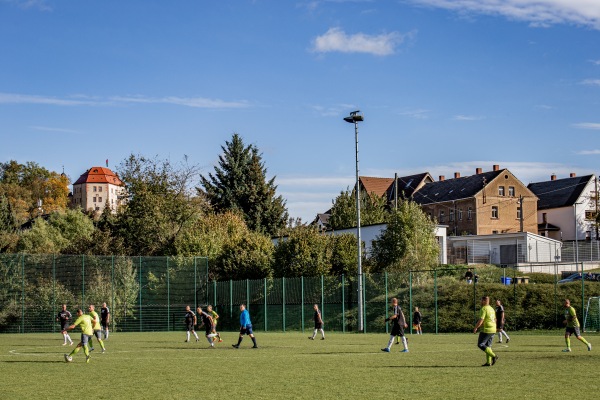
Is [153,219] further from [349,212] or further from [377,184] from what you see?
[377,184]

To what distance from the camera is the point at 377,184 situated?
123 m

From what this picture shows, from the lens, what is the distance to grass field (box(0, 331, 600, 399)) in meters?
16.4

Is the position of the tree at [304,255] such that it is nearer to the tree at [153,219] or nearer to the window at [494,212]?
the tree at [153,219]

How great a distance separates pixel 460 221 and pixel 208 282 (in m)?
52.0

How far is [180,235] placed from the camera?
68.0 m

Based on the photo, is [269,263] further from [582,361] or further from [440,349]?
[582,361]

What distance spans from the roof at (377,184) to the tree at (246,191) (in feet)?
131

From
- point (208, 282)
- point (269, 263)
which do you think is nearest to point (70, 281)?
point (208, 282)

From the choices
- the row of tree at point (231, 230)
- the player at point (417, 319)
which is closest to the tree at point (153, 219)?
the row of tree at point (231, 230)

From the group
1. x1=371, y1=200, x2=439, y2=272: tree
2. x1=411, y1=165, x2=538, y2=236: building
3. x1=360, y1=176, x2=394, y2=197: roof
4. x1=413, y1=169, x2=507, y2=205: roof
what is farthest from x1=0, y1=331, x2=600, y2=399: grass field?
x1=360, y1=176, x2=394, y2=197: roof

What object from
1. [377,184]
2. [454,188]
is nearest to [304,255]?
[454,188]

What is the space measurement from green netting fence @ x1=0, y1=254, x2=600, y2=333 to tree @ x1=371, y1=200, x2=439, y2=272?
372 cm

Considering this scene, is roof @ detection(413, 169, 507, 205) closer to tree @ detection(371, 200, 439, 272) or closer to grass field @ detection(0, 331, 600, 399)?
tree @ detection(371, 200, 439, 272)

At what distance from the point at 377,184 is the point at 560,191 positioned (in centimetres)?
2769
